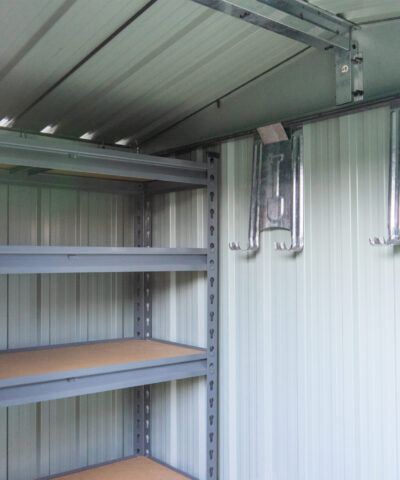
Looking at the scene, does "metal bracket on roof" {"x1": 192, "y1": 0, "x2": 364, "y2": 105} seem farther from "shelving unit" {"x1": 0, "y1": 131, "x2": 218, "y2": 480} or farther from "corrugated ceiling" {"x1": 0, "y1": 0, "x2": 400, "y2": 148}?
"shelving unit" {"x1": 0, "y1": 131, "x2": 218, "y2": 480}

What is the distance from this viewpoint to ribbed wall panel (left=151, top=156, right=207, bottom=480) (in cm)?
311

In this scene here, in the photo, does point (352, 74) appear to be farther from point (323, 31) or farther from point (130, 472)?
point (130, 472)

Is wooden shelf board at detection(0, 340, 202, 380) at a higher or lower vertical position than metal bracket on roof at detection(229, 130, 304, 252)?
lower

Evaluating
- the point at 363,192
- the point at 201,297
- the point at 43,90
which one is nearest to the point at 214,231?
the point at 201,297

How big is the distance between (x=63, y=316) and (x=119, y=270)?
29.3 inches

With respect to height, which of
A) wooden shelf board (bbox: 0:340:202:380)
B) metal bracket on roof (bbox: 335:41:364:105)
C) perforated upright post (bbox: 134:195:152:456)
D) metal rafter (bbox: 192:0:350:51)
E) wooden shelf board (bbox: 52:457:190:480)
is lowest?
wooden shelf board (bbox: 52:457:190:480)

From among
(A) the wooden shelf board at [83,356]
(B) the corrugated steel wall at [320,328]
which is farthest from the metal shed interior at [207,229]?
(A) the wooden shelf board at [83,356]

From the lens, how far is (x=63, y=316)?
3.24 m

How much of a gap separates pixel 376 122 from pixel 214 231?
1050mm

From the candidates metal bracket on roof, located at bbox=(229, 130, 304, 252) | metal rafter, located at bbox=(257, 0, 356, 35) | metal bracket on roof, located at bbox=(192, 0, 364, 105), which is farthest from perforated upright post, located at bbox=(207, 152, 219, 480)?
metal rafter, located at bbox=(257, 0, 356, 35)

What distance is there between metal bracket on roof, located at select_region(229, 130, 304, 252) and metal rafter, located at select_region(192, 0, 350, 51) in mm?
440

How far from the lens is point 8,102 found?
2721 mm

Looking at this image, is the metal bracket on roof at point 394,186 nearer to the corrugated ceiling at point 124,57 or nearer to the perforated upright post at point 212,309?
the corrugated ceiling at point 124,57

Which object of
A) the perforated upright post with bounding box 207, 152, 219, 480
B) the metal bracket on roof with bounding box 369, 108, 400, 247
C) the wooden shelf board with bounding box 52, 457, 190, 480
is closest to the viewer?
the metal bracket on roof with bounding box 369, 108, 400, 247
